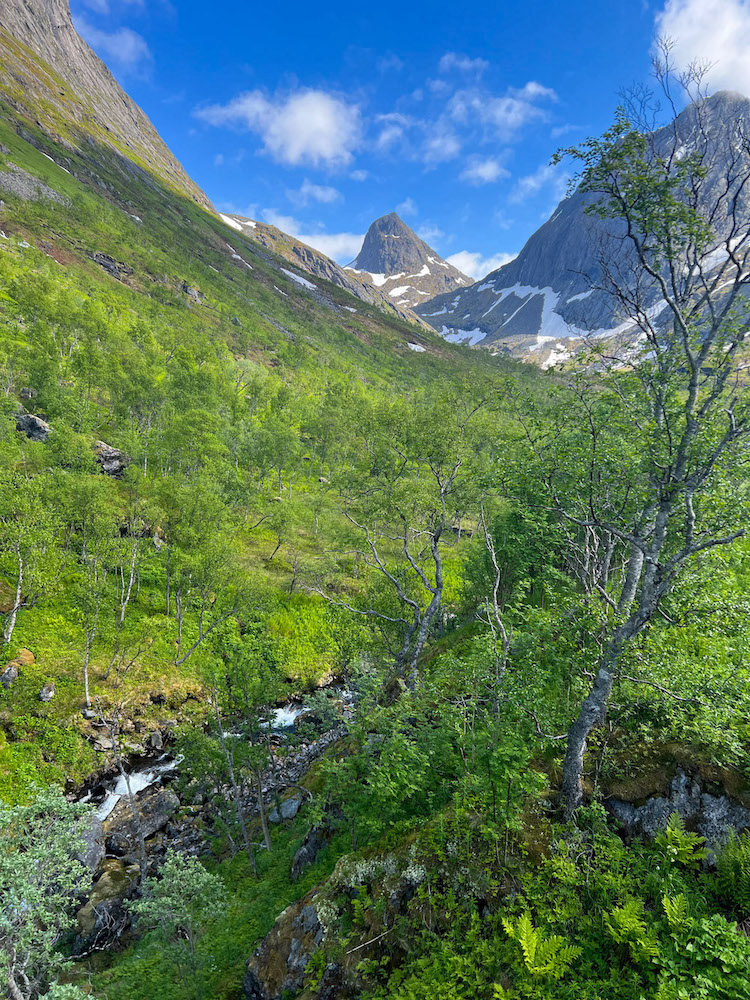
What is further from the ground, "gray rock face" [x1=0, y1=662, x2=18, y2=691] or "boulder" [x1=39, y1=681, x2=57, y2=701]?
"gray rock face" [x1=0, y1=662, x2=18, y2=691]

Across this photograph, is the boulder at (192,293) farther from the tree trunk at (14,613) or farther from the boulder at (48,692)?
the boulder at (48,692)

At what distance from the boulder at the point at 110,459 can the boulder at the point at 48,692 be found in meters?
26.3

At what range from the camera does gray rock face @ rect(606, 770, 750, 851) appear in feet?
28.3

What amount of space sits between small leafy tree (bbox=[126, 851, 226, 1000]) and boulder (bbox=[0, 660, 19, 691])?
18087 millimetres

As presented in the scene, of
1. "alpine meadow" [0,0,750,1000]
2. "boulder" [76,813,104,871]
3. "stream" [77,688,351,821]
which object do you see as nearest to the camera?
"alpine meadow" [0,0,750,1000]

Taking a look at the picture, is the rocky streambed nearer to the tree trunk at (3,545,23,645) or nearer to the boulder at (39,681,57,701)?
the boulder at (39,681,57,701)

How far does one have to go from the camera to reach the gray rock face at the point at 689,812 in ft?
28.3

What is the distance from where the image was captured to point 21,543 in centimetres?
2752

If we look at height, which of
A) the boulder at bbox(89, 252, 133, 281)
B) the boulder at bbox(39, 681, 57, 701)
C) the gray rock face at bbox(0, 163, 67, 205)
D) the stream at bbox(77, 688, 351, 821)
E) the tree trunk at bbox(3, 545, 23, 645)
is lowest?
the stream at bbox(77, 688, 351, 821)

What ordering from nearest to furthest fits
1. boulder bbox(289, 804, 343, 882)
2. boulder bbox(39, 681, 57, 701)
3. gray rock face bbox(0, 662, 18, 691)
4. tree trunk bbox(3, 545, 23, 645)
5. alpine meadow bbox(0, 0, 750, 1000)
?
alpine meadow bbox(0, 0, 750, 1000), boulder bbox(289, 804, 343, 882), gray rock face bbox(0, 662, 18, 691), boulder bbox(39, 681, 57, 701), tree trunk bbox(3, 545, 23, 645)

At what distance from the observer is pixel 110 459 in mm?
48594

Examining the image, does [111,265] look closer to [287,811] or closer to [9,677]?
[9,677]

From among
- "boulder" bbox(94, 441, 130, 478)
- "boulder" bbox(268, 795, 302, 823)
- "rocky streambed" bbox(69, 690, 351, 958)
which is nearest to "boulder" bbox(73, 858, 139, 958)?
"rocky streambed" bbox(69, 690, 351, 958)

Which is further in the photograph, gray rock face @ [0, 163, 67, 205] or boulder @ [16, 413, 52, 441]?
gray rock face @ [0, 163, 67, 205]
